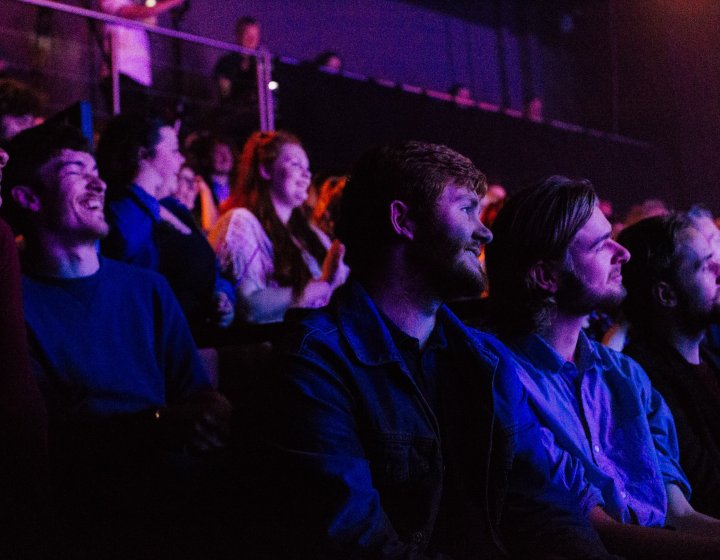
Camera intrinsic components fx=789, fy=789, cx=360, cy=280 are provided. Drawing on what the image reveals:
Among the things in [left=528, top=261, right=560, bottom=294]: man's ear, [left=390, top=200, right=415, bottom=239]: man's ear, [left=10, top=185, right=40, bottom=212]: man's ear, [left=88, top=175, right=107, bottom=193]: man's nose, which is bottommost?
[left=528, top=261, right=560, bottom=294]: man's ear

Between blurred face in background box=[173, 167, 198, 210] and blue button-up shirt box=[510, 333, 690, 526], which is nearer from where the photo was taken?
blue button-up shirt box=[510, 333, 690, 526]

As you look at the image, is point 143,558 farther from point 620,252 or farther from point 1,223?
point 620,252

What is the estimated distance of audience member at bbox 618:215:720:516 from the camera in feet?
7.02

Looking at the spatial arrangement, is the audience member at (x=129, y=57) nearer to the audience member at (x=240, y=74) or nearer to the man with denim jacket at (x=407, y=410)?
the audience member at (x=240, y=74)

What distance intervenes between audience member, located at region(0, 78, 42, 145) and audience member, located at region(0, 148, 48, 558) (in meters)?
2.08

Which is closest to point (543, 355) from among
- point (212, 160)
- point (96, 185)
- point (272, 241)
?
point (96, 185)

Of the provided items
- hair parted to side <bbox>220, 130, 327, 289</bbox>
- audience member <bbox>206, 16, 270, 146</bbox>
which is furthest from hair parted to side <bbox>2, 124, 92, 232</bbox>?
audience member <bbox>206, 16, 270, 146</bbox>

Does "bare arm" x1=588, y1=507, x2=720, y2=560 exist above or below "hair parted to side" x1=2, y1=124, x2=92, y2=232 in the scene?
below

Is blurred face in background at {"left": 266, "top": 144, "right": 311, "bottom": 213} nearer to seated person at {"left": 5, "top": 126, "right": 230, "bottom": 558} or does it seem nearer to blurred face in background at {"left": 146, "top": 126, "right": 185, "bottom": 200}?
blurred face in background at {"left": 146, "top": 126, "right": 185, "bottom": 200}

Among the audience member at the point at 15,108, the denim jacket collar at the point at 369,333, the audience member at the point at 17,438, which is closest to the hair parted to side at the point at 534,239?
the denim jacket collar at the point at 369,333

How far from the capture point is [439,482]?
1.34 metres

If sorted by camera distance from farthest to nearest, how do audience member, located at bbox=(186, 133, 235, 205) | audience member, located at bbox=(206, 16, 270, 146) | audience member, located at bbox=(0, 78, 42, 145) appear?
audience member, located at bbox=(206, 16, 270, 146) → audience member, located at bbox=(186, 133, 235, 205) → audience member, located at bbox=(0, 78, 42, 145)

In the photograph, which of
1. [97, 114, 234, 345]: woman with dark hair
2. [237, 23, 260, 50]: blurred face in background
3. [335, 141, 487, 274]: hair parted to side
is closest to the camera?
[335, 141, 487, 274]: hair parted to side

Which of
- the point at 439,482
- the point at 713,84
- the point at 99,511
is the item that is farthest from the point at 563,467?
the point at 713,84
